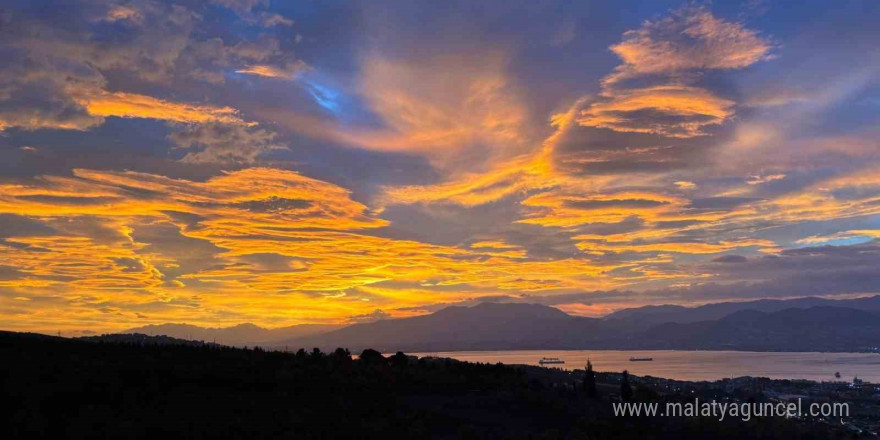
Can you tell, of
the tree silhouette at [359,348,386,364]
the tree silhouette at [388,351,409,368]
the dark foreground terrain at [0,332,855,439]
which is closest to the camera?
the dark foreground terrain at [0,332,855,439]

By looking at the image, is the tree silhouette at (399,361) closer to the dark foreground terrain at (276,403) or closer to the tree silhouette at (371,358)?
the tree silhouette at (371,358)

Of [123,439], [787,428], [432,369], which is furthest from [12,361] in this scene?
[787,428]

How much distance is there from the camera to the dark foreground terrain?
73.8ft

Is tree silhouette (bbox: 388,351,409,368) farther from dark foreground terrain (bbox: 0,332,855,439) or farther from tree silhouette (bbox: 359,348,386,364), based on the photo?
dark foreground terrain (bbox: 0,332,855,439)

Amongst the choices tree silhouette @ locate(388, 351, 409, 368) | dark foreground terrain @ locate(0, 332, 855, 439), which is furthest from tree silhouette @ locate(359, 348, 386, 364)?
dark foreground terrain @ locate(0, 332, 855, 439)

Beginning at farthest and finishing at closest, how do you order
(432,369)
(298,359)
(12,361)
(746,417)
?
(432,369) → (298,359) → (746,417) → (12,361)

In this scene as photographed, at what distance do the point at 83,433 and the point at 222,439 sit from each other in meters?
4.72

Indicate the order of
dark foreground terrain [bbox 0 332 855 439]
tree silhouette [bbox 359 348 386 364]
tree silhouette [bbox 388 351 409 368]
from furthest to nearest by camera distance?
tree silhouette [bbox 359 348 386 364]
tree silhouette [bbox 388 351 409 368]
dark foreground terrain [bbox 0 332 855 439]

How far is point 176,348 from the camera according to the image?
152 ft

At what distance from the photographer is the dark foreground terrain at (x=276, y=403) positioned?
22500mm

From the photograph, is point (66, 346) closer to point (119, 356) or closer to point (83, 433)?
point (119, 356)

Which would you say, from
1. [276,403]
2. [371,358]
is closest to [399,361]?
[371,358]

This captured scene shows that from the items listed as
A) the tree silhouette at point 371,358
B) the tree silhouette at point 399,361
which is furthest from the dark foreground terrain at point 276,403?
the tree silhouette at point 371,358

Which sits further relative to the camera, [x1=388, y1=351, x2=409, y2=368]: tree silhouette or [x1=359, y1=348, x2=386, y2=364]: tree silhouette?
[x1=359, y1=348, x2=386, y2=364]: tree silhouette
